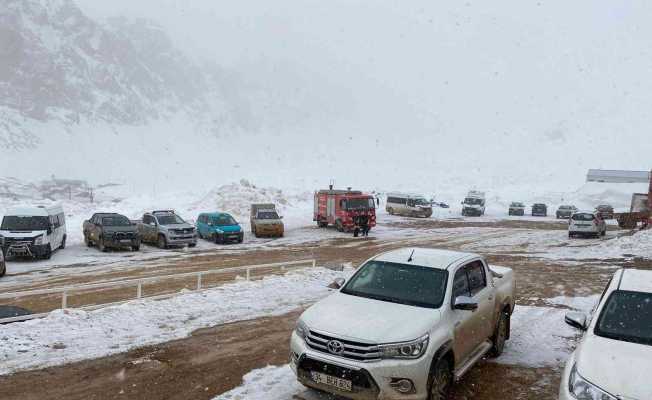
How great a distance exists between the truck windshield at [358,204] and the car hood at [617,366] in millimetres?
26610

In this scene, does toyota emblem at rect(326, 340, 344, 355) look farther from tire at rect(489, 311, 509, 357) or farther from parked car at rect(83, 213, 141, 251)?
parked car at rect(83, 213, 141, 251)

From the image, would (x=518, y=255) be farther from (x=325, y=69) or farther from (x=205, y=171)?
(x=325, y=69)

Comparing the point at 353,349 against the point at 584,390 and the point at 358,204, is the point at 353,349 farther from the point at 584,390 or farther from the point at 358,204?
the point at 358,204

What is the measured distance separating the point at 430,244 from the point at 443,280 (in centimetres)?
1998

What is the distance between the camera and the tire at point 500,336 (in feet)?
27.0

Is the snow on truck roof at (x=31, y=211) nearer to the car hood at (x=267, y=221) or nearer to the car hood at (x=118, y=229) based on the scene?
the car hood at (x=118, y=229)

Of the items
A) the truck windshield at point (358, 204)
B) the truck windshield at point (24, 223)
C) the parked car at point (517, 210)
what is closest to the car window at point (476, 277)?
the truck windshield at point (24, 223)

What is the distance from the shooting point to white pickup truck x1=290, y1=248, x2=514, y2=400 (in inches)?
225

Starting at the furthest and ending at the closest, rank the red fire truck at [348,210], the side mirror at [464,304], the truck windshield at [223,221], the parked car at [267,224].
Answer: the red fire truck at [348,210], the parked car at [267,224], the truck windshield at [223,221], the side mirror at [464,304]

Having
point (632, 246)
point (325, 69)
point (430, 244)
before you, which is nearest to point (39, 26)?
point (325, 69)

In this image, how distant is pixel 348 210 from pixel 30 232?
689 inches

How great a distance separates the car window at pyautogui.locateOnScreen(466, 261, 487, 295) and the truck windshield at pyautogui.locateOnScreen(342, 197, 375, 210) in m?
24.1

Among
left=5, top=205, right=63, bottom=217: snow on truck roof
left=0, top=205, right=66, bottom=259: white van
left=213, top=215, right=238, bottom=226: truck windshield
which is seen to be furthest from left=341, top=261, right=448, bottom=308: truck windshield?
left=213, top=215, right=238, bottom=226: truck windshield

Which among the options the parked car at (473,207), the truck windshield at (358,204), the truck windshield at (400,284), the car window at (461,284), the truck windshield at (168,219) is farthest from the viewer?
the parked car at (473,207)
